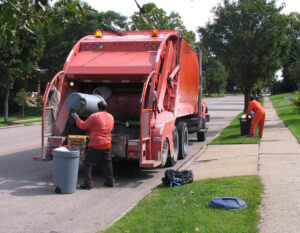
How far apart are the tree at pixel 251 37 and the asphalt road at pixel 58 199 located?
12.6 meters

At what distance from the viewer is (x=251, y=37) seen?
2114cm

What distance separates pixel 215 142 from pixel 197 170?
4.58m

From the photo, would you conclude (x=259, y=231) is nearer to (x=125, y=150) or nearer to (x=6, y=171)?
(x=125, y=150)

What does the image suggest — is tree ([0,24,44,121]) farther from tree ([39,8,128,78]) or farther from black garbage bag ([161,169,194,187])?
black garbage bag ([161,169,194,187])

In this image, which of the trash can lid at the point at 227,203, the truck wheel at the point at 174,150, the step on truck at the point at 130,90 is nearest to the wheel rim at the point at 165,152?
the step on truck at the point at 130,90

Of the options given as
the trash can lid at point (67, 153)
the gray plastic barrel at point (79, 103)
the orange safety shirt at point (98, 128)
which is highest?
the gray plastic barrel at point (79, 103)

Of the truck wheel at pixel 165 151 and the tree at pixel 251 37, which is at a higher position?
the tree at pixel 251 37

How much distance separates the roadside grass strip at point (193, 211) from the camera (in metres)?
4.91

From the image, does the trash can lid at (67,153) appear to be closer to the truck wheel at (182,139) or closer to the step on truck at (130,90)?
the step on truck at (130,90)

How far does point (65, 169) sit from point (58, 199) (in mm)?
528

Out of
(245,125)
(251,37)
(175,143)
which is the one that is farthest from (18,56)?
(175,143)

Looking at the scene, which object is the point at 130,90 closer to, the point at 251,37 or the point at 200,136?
the point at 200,136

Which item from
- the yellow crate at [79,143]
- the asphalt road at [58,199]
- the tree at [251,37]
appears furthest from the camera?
the tree at [251,37]

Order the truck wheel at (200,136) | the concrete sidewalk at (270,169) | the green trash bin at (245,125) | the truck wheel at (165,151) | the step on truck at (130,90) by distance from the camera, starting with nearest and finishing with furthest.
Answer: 1. the concrete sidewalk at (270,169)
2. the step on truck at (130,90)
3. the truck wheel at (165,151)
4. the green trash bin at (245,125)
5. the truck wheel at (200,136)
